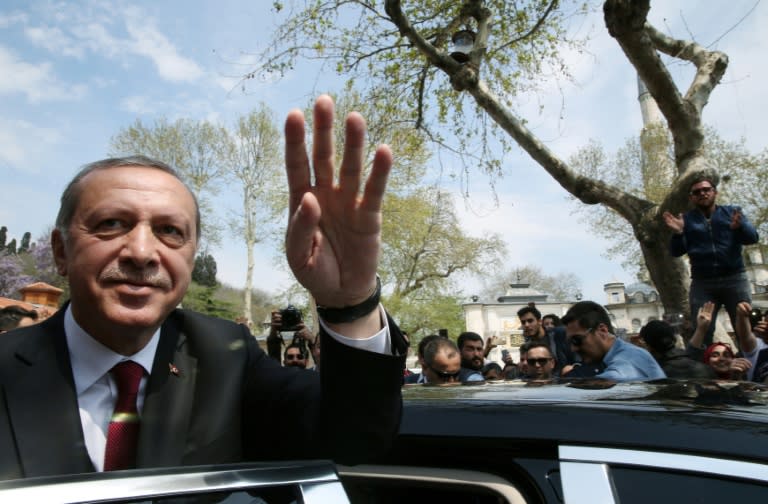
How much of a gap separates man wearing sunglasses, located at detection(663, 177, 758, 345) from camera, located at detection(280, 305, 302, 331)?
355cm

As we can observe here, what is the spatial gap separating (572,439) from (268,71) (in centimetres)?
880

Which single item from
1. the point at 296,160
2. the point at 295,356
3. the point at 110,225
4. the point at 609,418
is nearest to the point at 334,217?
the point at 296,160

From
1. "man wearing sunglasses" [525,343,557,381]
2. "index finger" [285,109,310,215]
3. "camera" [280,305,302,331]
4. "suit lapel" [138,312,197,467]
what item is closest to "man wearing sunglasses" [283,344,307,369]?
"camera" [280,305,302,331]

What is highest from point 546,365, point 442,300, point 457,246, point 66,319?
point 457,246

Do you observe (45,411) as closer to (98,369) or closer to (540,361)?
(98,369)

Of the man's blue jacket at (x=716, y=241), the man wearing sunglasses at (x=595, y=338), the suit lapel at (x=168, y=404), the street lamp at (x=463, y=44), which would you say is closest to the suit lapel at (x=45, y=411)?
the suit lapel at (x=168, y=404)

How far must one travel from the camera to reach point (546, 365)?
5406 millimetres

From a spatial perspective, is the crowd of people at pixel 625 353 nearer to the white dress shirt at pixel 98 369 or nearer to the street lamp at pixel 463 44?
the white dress shirt at pixel 98 369

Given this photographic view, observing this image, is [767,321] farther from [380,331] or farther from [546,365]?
[380,331]

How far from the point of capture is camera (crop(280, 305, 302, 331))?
5953 millimetres

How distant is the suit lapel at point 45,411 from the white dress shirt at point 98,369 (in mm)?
41

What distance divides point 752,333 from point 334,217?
4738mm

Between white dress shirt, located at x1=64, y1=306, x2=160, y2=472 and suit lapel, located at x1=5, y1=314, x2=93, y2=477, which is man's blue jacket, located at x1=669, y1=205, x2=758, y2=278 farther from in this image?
suit lapel, located at x1=5, y1=314, x2=93, y2=477

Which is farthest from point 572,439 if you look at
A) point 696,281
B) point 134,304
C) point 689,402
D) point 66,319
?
point 696,281
